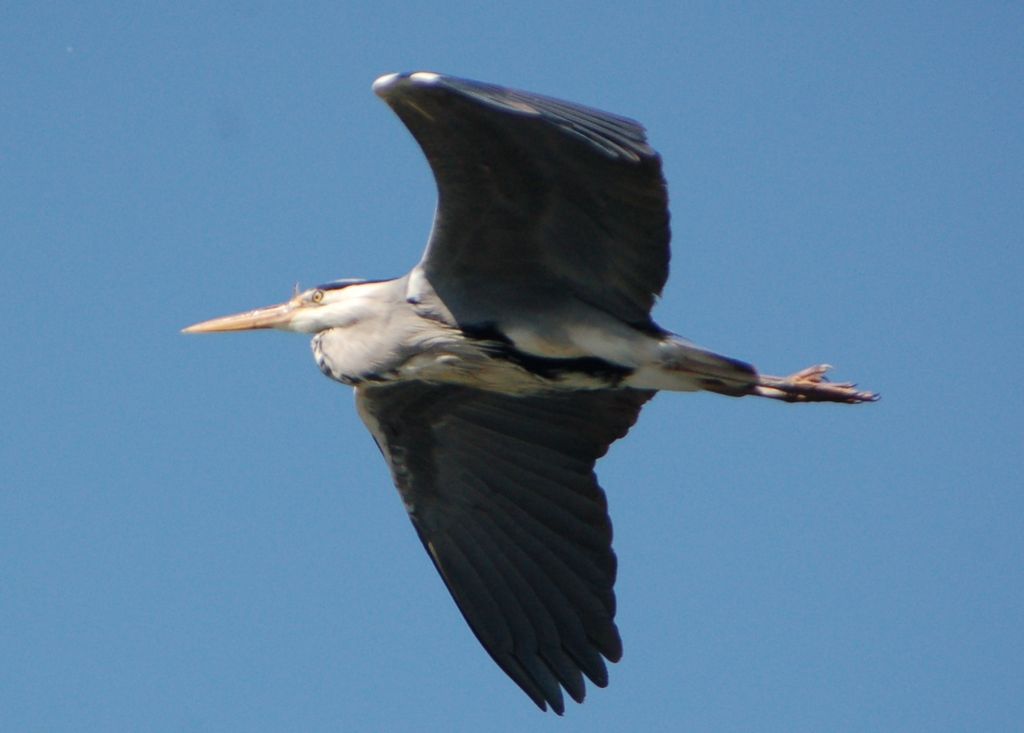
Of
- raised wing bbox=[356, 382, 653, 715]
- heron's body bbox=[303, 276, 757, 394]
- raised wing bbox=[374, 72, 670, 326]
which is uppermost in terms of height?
raised wing bbox=[374, 72, 670, 326]

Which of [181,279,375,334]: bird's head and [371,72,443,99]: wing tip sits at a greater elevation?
[371,72,443,99]: wing tip

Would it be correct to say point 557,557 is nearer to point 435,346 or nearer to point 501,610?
point 501,610

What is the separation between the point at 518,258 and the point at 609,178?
632mm

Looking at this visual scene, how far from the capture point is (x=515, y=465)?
25.6 ft

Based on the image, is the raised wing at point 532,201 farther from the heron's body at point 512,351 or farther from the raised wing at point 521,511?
the raised wing at point 521,511

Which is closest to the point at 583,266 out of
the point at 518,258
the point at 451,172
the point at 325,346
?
the point at 518,258

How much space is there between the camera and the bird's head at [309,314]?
24.5 ft

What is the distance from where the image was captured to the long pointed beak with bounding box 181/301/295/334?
7.83 meters

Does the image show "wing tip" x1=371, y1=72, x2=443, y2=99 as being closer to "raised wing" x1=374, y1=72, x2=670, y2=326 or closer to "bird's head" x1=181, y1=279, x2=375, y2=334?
"raised wing" x1=374, y1=72, x2=670, y2=326

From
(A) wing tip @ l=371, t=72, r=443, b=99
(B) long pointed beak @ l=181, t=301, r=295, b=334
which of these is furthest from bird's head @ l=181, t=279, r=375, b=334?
(A) wing tip @ l=371, t=72, r=443, b=99

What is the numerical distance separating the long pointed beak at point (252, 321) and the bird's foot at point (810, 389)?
2026 millimetres

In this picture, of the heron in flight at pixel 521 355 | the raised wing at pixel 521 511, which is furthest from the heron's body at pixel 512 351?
the raised wing at pixel 521 511

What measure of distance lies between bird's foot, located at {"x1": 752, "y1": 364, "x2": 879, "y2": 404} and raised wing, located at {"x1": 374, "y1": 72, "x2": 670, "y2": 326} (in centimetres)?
62

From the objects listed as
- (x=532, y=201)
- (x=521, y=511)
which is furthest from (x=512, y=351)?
(x=521, y=511)
